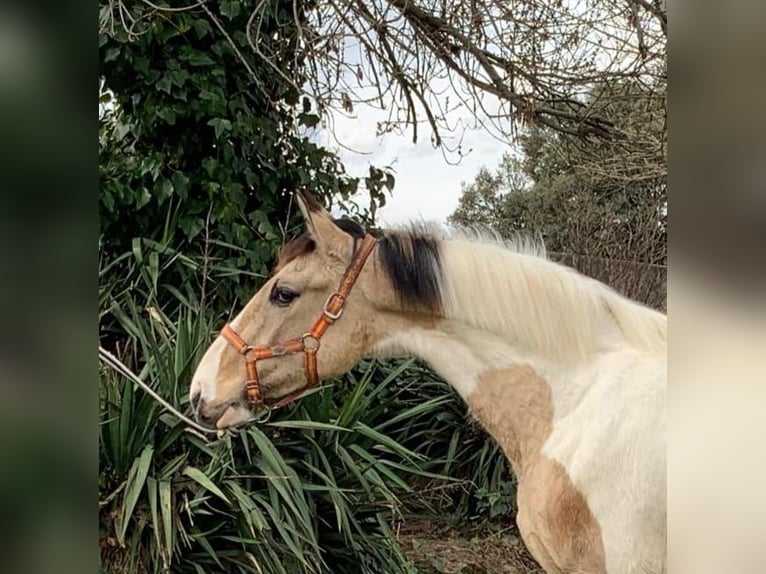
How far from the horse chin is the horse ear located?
1.39ft

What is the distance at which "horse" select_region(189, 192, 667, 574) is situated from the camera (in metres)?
1.37

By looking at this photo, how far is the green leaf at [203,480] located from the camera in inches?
66.1

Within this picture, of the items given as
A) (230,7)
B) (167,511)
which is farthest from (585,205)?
(167,511)

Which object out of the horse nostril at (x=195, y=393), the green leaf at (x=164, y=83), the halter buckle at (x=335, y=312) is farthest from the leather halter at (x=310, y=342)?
the green leaf at (x=164, y=83)

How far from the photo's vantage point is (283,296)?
1.55 meters

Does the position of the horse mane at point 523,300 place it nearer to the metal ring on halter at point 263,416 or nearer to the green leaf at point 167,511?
the metal ring on halter at point 263,416

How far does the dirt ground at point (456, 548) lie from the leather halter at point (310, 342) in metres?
0.61

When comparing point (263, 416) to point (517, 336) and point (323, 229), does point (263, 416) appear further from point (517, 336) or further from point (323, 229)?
point (517, 336)

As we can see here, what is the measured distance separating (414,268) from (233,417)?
0.55 metres

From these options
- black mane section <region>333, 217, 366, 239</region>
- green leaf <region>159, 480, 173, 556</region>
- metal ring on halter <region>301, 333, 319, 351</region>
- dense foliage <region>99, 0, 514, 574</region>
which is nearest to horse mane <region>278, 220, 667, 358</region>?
black mane section <region>333, 217, 366, 239</region>
